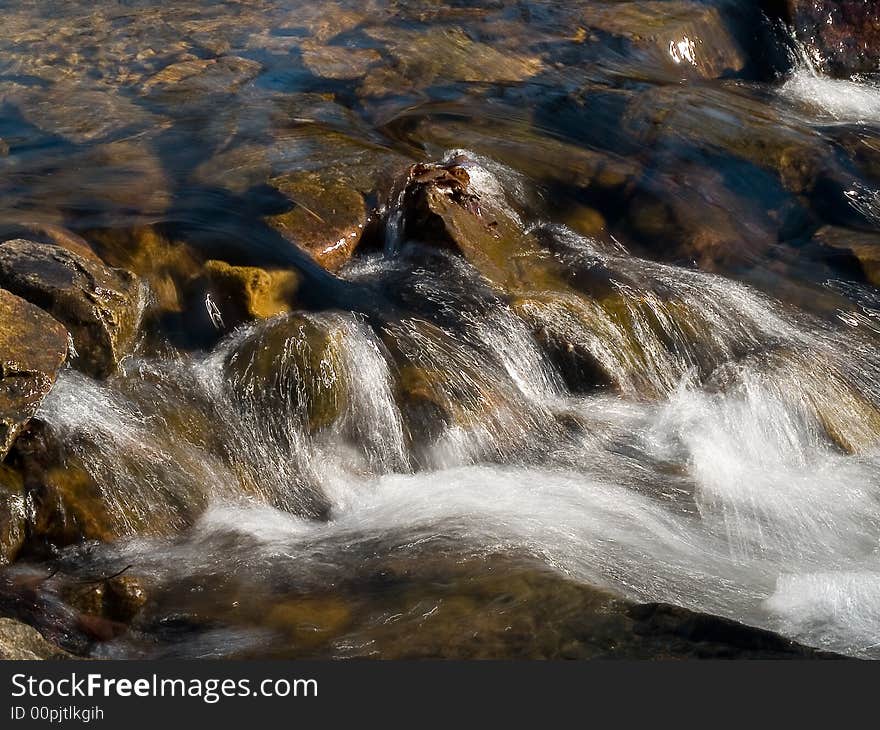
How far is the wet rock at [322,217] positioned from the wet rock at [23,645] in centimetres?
352

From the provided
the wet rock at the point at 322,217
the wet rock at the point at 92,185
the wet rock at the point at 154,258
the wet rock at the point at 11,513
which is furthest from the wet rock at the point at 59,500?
the wet rock at the point at 322,217

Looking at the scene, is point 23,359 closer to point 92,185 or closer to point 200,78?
point 92,185

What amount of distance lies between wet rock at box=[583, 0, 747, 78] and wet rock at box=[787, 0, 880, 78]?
0.86m

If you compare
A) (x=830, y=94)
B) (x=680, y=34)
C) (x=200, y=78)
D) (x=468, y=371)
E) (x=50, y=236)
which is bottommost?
(x=468, y=371)

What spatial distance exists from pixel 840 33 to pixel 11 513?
1042 centimetres

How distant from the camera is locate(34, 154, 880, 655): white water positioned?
5.45 metres

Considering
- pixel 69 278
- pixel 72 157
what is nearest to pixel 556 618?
pixel 69 278

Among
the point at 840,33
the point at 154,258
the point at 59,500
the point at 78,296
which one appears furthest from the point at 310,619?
the point at 840,33

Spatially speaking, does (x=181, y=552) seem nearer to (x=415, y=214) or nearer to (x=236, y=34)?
(x=415, y=214)

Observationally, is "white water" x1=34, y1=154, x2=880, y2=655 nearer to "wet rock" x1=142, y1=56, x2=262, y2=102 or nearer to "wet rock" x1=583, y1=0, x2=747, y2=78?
"wet rock" x1=142, y1=56, x2=262, y2=102

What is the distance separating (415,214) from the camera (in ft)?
24.8

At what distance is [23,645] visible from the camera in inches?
167

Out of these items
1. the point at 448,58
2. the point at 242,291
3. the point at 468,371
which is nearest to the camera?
the point at 468,371

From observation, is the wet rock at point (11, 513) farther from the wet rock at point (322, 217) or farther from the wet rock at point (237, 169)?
the wet rock at point (237, 169)
